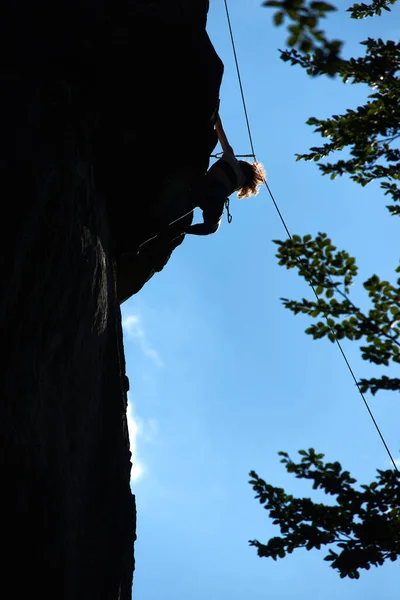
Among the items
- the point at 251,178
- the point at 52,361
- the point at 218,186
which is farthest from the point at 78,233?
the point at 251,178

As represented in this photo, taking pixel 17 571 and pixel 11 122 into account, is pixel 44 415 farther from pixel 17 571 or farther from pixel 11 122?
A: pixel 11 122

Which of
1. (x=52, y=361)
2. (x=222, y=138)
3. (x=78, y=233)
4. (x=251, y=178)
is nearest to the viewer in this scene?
(x=52, y=361)

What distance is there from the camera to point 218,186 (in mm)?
9648

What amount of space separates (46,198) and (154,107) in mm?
3279

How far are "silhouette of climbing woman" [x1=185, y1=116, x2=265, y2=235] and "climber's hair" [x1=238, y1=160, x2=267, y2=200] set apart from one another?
86 millimetres

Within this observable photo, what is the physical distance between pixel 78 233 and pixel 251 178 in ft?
17.6

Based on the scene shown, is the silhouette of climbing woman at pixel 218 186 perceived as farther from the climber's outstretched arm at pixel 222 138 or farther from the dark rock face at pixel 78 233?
the dark rock face at pixel 78 233

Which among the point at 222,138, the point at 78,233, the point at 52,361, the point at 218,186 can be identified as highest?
the point at 222,138

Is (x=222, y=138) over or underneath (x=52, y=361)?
over

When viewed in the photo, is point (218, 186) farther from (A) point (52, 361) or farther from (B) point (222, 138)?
(A) point (52, 361)

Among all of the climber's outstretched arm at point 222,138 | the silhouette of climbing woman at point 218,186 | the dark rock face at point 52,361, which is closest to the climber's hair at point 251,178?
the silhouette of climbing woman at point 218,186

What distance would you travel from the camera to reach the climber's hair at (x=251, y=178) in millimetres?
10630

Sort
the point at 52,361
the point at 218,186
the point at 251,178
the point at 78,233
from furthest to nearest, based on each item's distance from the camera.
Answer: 1. the point at 251,178
2. the point at 218,186
3. the point at 78,233
4. the point at 52,361

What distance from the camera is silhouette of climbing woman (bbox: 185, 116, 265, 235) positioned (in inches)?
376
